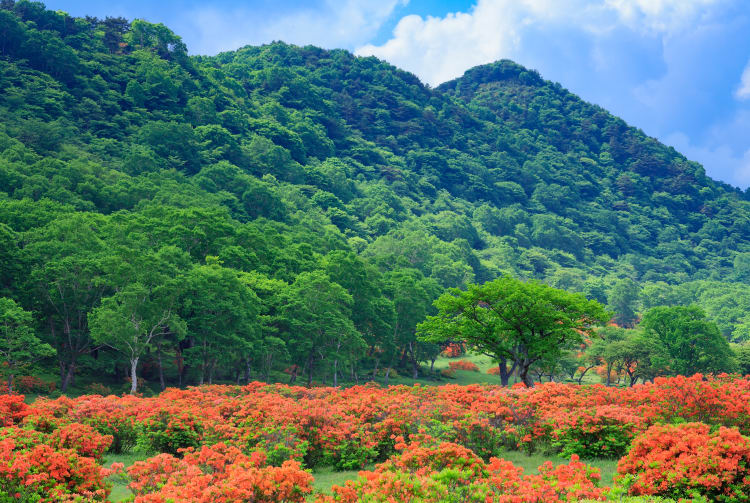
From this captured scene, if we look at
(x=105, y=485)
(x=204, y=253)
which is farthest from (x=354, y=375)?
(x=105, y=485)

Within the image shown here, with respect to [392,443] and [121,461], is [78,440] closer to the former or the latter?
[121,461]

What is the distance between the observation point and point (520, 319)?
31188 mm

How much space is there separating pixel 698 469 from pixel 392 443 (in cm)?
868

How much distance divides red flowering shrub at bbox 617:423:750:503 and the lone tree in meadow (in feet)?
64.9

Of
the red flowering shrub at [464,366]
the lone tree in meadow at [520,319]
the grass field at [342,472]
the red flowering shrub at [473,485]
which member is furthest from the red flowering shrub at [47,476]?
the red flowering shrub at [464,366]

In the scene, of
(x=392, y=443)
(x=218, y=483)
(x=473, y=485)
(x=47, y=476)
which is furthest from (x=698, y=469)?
(x=47, y=476)

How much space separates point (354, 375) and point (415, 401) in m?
30.1

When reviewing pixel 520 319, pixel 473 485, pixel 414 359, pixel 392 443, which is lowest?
pixel 392 443

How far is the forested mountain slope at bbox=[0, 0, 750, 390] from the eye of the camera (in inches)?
1372

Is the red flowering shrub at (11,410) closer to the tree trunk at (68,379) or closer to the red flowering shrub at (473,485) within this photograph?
the red flowering shrub at (473,485)

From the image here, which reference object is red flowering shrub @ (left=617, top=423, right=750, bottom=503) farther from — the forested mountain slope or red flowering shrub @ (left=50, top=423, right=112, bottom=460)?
the forested mountain slope

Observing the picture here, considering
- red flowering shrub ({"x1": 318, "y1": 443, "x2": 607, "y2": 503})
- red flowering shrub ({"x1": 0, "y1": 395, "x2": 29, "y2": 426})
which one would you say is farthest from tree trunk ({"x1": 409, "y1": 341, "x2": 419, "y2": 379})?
red flowering shrub ({"x1": 318, "y1": 443, "x2": 607, "y2": 503})

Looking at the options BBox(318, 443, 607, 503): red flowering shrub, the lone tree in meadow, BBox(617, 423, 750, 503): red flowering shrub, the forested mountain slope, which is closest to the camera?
BBox(318, 443, 607, 503): red flowering shrub

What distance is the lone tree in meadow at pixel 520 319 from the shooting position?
1217 inches
